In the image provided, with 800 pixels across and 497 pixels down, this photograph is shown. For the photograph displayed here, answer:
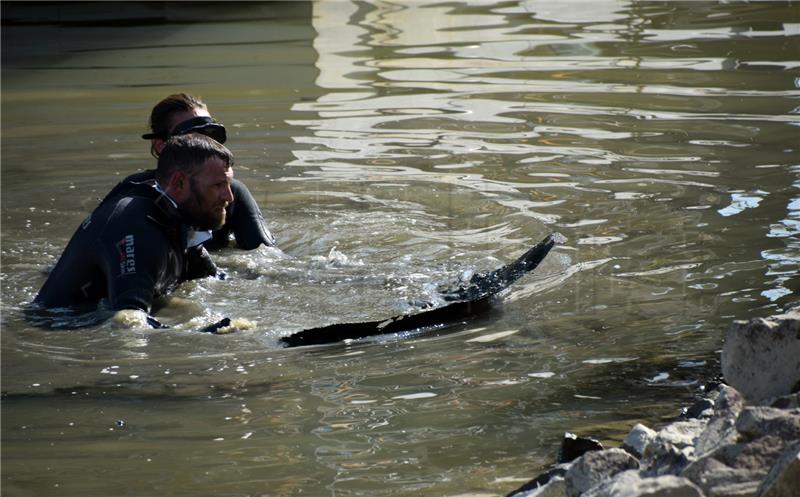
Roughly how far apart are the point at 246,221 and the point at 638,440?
4.08 m

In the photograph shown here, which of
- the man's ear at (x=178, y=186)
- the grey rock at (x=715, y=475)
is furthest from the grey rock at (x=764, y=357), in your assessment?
the man's ear at (x=178, y=186)

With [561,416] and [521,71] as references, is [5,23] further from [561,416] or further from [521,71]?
[561,416]

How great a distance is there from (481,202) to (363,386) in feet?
10.9

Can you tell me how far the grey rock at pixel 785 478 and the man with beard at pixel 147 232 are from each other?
12.3 ft

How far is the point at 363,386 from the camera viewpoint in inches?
197

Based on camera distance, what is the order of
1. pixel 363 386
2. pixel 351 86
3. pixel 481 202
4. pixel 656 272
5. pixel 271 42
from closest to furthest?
pixel 363 386 < pixel 656 272 < pixel 481 202 < pixel 351 86 < pixel 271 42

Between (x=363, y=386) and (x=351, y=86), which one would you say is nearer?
(x=363, y=386)

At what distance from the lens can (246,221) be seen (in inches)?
292

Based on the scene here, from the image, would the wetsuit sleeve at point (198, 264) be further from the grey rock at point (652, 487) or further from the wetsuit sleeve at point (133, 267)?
the grey rock at point (652, 487)

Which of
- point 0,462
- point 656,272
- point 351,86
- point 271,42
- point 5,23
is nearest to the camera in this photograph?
point 0,462

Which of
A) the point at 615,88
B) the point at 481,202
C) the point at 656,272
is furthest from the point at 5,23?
the point at 656,272

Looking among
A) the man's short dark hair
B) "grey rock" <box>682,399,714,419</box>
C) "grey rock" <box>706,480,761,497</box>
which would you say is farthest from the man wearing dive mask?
"grey rock" <box>706,480,761,497</box>

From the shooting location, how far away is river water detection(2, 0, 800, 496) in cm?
448

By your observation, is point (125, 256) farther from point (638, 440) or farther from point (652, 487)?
point (652, 487)
